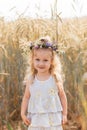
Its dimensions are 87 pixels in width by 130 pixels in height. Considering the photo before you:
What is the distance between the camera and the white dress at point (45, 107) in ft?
10.4

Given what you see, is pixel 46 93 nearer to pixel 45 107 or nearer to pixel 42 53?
pixel 45 107

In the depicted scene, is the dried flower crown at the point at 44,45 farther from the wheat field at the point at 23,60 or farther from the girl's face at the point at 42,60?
the wheat field at the point at 23,60

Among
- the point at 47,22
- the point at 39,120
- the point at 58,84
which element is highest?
the point at 47,22

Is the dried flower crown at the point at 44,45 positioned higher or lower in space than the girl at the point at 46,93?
higher

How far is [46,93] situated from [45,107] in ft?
0.29

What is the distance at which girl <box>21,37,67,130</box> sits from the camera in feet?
10.4

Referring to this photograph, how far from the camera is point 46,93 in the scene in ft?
10.4

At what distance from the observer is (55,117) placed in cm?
316

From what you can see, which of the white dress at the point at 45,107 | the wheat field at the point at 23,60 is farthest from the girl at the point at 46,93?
the wheat field at the point at 23,60

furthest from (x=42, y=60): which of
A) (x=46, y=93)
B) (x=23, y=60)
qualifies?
(x=23, y=60)

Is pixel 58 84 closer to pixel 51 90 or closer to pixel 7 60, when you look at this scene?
pixel 51 90

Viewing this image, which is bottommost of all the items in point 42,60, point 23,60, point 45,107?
point 45,107

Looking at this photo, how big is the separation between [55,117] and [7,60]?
135 cm

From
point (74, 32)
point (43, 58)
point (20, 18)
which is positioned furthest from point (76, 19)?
point (43, 58)
